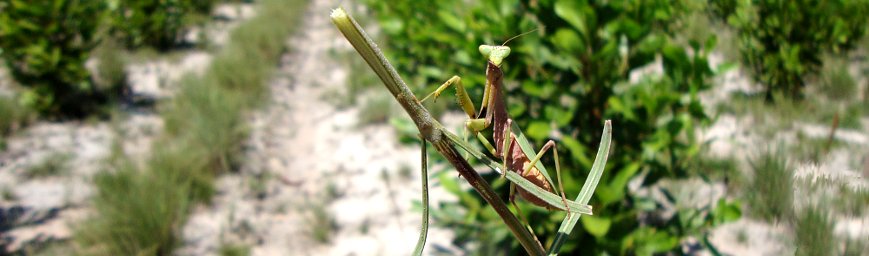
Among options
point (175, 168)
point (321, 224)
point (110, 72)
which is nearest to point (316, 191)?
point (321, 224)

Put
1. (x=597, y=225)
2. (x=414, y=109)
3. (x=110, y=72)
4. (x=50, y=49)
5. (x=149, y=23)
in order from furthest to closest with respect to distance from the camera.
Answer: (x=149, y=23) → (x=110, y=72) → (x=50, y=49) → (x=597, y=225) → (x=414, y=109)

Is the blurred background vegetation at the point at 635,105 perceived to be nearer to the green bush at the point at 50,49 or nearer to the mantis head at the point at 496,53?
the mantis head at the point at 496,53

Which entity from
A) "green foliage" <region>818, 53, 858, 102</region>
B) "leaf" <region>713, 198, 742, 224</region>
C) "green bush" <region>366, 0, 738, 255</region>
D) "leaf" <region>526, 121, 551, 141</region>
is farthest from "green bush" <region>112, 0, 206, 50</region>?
"green foliage" <region>818, 53, 858, 102</region>

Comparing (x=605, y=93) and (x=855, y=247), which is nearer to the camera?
(x=855, y=247)

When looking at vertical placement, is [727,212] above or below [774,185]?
below

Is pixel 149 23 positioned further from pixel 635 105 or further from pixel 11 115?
pixel 635 105

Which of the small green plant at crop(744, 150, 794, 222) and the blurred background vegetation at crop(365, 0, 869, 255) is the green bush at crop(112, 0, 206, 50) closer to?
the blurred background vegetation at crop(365, 0, 869, 255)
